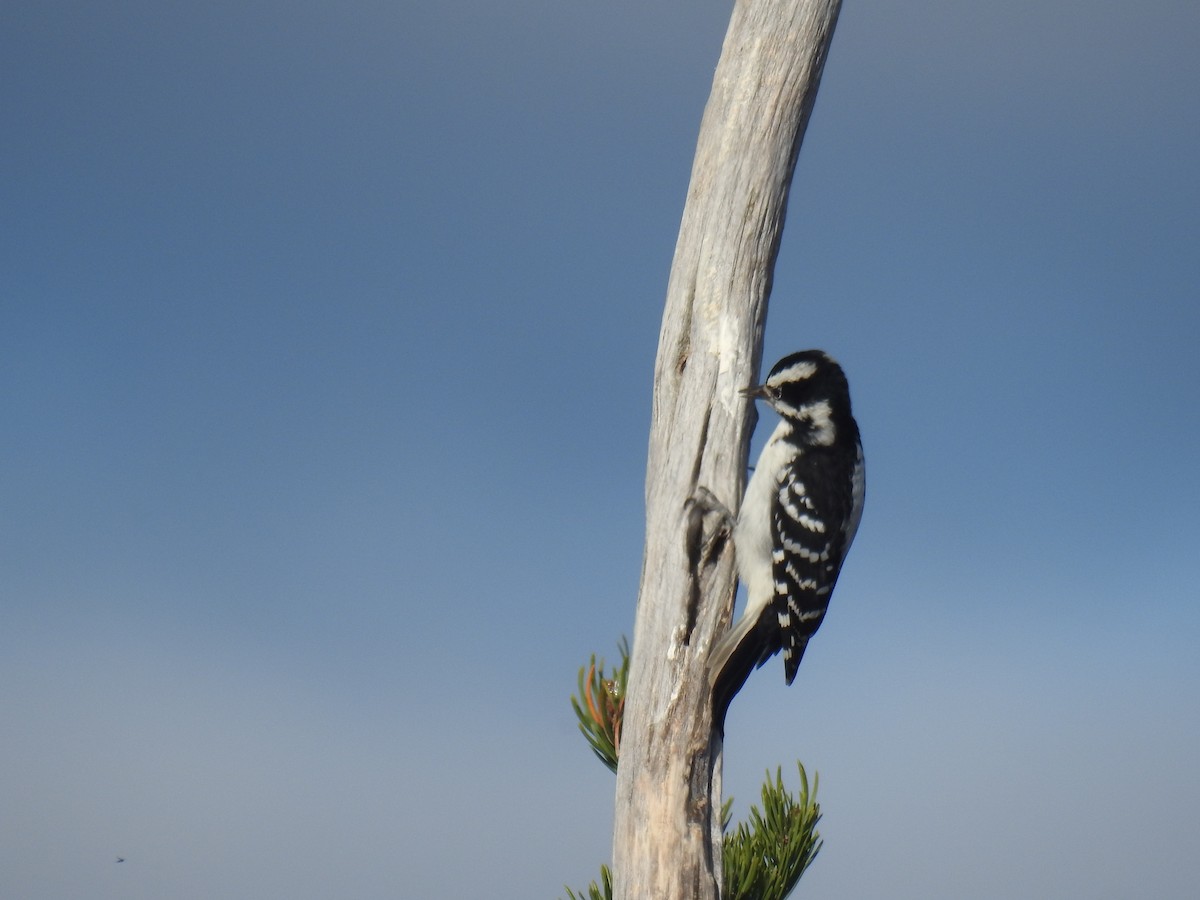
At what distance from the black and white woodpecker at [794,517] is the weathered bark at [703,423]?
0.09 m

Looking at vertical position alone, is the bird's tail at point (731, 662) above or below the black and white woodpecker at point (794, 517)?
below

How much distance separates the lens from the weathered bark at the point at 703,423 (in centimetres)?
335

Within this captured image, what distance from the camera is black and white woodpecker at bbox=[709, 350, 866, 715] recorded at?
11.8 ft

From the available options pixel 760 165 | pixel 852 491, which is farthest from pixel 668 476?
pixel 760 165

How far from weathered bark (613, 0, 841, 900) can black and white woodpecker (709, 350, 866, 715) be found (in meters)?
A: 0.09

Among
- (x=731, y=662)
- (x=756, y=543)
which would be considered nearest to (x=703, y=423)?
(x=756, y=543)

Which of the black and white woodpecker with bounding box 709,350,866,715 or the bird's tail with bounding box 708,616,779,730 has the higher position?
the black and white woodpecker with bounding box 709,350,866,715

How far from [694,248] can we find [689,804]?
2.02 metres

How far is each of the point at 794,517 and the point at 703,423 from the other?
1.72 ft

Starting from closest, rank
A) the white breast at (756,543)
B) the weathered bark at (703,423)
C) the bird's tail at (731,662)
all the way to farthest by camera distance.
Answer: the weathered bark at (703,423), the bird's tail at (731,662), the white breast at (756,543)

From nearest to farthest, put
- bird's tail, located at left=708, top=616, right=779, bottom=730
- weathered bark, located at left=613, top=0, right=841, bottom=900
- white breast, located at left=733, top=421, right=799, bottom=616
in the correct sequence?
1. weathered bark, located at left=613, top=0, right=841, bottom=900
2. bird's tail, located at left=708, top=616, right=779, bottom=730
3. white breast, located at left=733, top=421, right=799, bottom=616

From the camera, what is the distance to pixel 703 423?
3641mm

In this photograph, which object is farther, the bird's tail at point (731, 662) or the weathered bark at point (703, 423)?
the bird's tail at point (731, 662)

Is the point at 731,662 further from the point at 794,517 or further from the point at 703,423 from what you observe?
the point at 703,423
